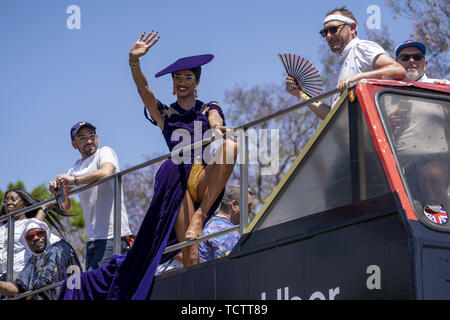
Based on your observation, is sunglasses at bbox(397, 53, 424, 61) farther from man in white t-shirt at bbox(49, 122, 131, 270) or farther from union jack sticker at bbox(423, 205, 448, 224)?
man in white t-shirt at bbox(49, 122, 131, 270)

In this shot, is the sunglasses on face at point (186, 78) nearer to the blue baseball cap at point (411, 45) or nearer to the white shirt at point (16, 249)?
the blue baseball cap at point (411, 45)

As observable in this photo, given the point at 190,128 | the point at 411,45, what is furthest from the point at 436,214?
the point at 190,128

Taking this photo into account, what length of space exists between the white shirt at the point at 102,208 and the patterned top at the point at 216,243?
1162mm

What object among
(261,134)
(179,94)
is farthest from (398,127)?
(179,94)

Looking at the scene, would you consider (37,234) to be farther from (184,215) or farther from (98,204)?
(184,215)

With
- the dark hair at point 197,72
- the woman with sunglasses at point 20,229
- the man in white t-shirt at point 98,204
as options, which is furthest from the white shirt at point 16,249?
the dark hair at point 197,72

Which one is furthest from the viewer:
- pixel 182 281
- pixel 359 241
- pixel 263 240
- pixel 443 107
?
pixel 182 281

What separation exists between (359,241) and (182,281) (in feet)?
7.17

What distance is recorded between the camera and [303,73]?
6887 mm

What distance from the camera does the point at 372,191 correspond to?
213 inches

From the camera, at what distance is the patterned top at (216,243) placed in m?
7.16

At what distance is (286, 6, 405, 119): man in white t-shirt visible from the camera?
614cm

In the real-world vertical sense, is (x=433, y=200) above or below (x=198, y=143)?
below
